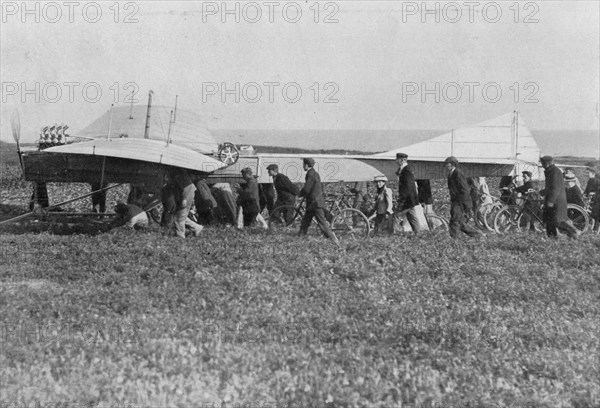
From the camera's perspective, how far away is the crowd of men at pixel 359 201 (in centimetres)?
1377

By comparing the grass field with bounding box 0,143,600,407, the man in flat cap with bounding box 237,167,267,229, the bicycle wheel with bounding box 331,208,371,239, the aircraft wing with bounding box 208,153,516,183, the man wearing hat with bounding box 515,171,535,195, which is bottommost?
the grass field with bounding box 0,143,600,407

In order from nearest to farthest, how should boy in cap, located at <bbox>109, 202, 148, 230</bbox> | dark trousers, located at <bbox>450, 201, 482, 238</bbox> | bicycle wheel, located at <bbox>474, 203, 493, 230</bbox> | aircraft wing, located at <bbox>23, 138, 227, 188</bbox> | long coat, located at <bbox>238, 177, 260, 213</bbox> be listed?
dark trousers, located at <bbox>450, 201, 482, 238</bbox>, boy in cap, located at <bbox>109, 202, 148, 230</bbox>, aircraft wing, located at <bbox>23, 138, 227, 188</bbox>, long coat, located at <bbox>238, 177, 260, 213</bbox>, bicycle wheel, located at <bbox>474, 203, 493, 230</bbox>

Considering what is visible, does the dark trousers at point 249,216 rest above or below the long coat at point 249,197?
below

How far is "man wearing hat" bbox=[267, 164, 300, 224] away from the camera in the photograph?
16.1m

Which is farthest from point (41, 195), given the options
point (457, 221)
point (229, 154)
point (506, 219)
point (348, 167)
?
point (506, 219)

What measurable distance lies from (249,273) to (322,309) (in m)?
2.19

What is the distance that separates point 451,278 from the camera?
1032 cm

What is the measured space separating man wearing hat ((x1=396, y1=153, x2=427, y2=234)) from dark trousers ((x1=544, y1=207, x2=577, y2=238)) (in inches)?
109

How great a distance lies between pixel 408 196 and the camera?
47.0ft

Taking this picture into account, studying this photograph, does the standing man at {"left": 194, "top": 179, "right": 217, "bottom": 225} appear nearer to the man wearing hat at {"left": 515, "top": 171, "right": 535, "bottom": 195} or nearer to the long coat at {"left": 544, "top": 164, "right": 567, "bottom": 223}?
the long coat at {"left": 544, "top": 164, "right": 567, "bottom": 223}

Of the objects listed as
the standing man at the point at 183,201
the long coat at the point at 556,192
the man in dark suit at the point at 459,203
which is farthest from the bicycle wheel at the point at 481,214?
the standing man at the point at 183,201

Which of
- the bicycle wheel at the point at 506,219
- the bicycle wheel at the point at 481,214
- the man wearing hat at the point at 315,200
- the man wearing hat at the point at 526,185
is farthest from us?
the man wearing hat at the point at 526,185

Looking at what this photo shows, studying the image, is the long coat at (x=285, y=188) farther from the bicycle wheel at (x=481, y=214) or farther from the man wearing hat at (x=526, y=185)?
the man wearing hat at (x=526, y=185)

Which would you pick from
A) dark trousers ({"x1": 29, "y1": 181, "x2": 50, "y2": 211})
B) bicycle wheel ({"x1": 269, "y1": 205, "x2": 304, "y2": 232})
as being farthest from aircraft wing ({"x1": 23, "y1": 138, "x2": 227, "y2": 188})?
bicycle wheel ({"x1": 269, "y1": 205, "x2": 304, "y2": 232})
